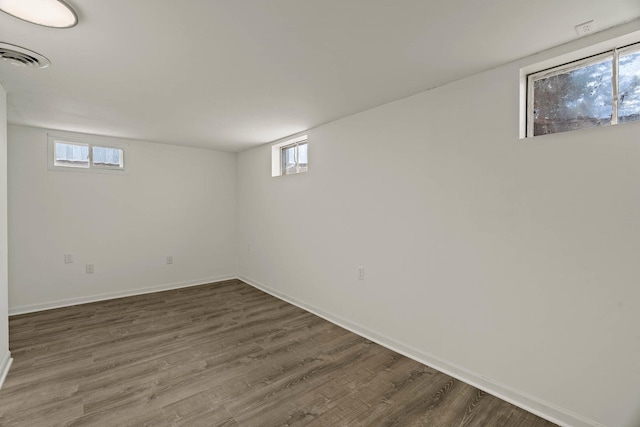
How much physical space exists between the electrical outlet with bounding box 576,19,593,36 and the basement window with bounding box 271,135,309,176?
8.99ft

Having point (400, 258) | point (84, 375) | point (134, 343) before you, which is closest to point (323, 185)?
point (400, 258)

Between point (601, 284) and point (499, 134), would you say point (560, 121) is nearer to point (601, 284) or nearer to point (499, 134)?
point (499, 134)

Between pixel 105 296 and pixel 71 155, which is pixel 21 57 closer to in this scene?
pixel 71 155

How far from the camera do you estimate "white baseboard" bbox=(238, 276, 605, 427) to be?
1773 millimetres

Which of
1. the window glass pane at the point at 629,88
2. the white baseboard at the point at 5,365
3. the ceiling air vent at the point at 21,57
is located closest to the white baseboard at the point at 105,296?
the white baseboard at the point at 5,365

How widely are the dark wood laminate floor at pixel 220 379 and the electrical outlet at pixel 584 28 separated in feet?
7.64

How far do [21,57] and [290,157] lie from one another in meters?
2.88

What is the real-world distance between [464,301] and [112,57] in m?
3.06

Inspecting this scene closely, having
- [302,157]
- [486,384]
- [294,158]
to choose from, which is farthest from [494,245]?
[294,158]


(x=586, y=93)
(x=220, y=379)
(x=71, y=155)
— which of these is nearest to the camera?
(x=586, y=93)

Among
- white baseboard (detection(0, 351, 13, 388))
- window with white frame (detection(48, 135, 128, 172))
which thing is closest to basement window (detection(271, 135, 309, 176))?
window with white frame (detection(48, 135, 128, 172))

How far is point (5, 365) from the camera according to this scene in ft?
7.70

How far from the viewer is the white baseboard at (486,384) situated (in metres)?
1.77

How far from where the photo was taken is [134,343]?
284 cm
